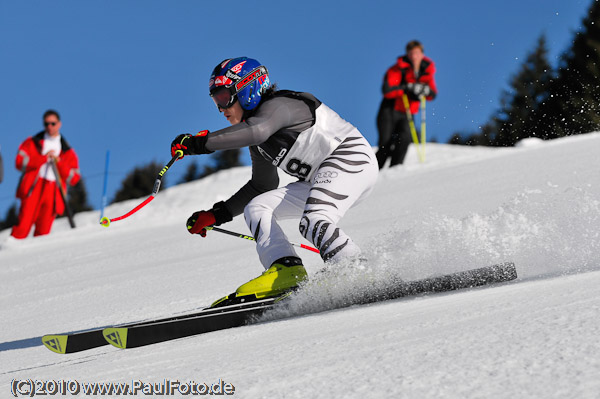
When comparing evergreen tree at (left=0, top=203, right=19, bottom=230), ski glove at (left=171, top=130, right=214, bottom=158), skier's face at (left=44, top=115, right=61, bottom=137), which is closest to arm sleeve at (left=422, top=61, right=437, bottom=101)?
skier's face at (left=44, top=115, right=61, bottom=137)

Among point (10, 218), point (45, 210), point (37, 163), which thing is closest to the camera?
point (37, 163)

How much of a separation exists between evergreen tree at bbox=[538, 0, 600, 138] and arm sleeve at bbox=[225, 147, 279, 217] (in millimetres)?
25645

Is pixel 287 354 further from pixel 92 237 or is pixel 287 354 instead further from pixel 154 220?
pixel 154 220

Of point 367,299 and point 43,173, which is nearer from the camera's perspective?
point 367,299

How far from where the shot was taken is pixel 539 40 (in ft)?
132

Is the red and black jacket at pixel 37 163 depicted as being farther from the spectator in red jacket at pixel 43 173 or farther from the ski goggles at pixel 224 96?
the ski goggles at pixel 224 96

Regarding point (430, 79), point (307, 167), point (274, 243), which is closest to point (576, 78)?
point (430, 79)

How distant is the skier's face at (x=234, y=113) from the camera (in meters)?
3.82

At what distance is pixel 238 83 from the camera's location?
375 centimetres

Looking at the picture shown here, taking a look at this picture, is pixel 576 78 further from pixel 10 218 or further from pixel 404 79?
pixel 10 218

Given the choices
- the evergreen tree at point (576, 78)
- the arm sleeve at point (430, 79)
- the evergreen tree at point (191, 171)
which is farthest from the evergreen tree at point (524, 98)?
the evergreen tree at point (191, 171)

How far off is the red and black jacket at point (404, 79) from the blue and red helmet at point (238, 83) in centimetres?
588

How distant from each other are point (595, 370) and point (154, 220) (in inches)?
375

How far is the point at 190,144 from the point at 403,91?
6621 mm
